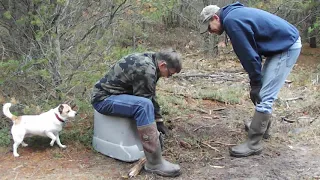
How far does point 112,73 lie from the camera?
425 centimetres

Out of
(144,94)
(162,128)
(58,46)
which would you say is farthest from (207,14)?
(58,46)

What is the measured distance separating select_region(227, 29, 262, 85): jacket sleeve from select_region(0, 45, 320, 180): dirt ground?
1.01m

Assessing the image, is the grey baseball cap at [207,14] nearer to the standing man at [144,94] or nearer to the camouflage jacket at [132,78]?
the standing man at [144,94]

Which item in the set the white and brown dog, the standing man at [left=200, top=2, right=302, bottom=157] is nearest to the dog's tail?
the white and brown dog

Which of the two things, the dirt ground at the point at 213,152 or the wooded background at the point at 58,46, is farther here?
the wooded background at the point at 58,46

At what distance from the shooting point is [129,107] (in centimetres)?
407

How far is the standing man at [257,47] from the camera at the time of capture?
13.5 feet

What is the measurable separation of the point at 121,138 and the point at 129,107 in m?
0.42

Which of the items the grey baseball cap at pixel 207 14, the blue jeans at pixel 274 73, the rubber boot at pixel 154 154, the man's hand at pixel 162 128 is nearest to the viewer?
the rubber boot at pixel 154 154

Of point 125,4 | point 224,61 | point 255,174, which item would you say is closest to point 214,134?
point 255,174

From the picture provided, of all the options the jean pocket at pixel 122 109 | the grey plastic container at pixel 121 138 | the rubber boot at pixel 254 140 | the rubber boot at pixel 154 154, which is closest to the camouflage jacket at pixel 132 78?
the jean pocket at pixel 122 109

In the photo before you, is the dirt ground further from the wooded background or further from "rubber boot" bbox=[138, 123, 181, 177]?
the wooded background

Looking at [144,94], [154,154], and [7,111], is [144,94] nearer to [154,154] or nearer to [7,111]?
[154,154]

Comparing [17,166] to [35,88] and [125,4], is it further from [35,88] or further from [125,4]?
[125,4]
